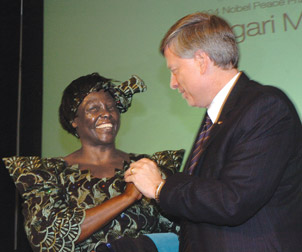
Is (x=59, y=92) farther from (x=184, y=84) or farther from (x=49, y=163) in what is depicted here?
(x=184, y=84)

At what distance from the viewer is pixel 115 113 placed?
220 centimetres

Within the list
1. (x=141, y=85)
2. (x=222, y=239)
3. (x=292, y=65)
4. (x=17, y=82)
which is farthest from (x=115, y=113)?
(x=17, y=82)

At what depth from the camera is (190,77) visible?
166 centimetres

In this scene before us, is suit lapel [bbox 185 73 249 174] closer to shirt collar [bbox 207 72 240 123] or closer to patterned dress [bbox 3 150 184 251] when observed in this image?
shirt collar [bbox 207 72 240 123]

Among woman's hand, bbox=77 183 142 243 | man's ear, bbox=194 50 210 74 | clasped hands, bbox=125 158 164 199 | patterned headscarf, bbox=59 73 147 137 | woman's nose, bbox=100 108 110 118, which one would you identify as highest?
man's ear, bbox=194 50 210 74

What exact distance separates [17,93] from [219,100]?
2.55 metres

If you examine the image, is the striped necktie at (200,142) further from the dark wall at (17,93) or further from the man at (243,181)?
the dark wall at (17,93)

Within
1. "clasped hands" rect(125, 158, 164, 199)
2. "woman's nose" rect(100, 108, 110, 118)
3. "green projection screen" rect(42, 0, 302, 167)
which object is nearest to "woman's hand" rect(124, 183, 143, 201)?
"clasped hands" rect(125, 158, 164, 199)

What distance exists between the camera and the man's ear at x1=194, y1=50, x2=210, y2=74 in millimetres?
1612

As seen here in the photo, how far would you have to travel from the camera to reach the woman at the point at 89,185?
1867 mm

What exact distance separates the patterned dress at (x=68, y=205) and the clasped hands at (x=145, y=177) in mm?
395

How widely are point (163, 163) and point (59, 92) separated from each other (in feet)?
6.31

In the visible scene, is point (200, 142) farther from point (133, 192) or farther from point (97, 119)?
point (97, 119)

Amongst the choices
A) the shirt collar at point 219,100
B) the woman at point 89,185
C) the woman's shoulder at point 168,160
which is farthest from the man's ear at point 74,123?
the shirt collar at point 219,100
